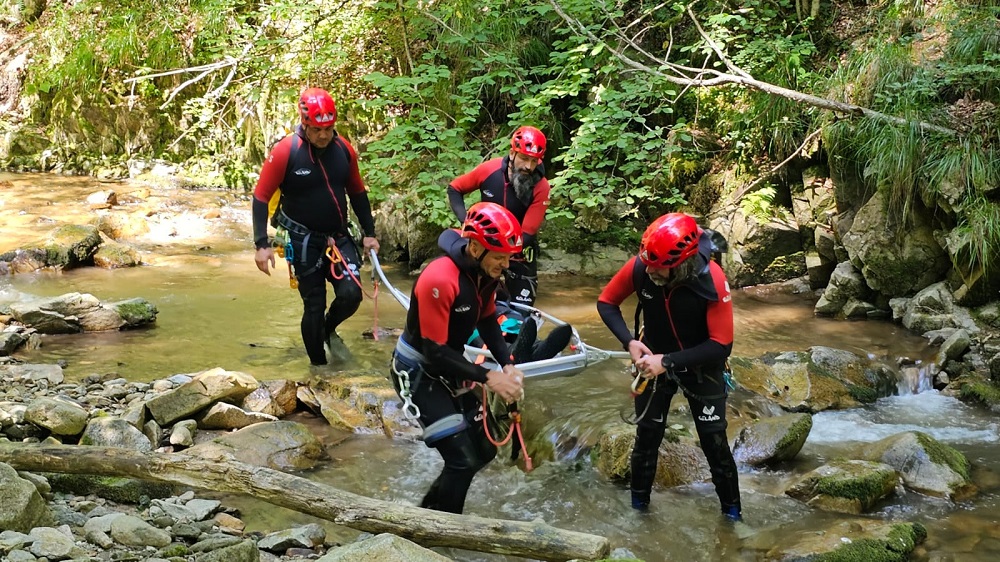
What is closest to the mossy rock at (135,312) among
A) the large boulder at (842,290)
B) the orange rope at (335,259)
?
the orange rope at (335,259)

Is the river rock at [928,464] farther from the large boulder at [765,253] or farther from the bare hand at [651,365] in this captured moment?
the large boulder at [765,253]

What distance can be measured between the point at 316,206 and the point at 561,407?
2.34 meters

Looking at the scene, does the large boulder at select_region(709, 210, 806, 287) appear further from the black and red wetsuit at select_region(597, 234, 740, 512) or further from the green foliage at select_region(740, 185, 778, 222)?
the black and red wetsuit at select_region(597, 234, 740, 512)

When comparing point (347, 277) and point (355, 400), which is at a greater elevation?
point (347, 277)

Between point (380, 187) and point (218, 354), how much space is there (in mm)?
3153

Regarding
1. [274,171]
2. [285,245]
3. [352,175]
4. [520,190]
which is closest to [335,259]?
[285,245]

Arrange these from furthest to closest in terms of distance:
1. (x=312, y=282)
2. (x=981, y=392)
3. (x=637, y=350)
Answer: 1. (x=981, y=392)
2. (x=312, y=282)
3. (x=637, y=350)

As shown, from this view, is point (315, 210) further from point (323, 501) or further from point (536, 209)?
point (323, 501)

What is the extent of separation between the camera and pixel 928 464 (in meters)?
5.05

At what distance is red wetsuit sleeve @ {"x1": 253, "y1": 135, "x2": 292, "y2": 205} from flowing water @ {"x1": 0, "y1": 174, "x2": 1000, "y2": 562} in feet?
5.12

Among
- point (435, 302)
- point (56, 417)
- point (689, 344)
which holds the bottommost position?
point (56, 417)

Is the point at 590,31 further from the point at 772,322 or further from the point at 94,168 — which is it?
the point at 94,168

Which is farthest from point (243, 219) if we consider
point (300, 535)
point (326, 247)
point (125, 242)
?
point (300, 535)

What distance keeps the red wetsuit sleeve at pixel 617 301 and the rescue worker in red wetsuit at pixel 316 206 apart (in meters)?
2.35
